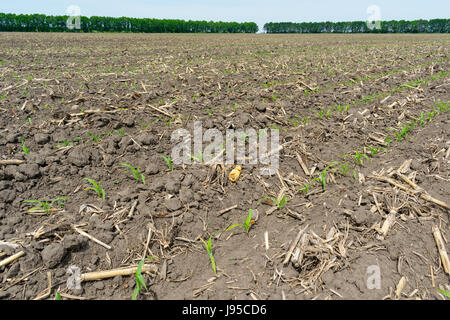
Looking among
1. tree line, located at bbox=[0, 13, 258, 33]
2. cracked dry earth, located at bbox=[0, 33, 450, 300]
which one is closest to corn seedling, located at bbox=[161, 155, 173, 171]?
cracked dry earth, located at bbox=[0, 33, 450, 300]

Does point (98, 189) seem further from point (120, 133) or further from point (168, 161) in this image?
point (120, 133)

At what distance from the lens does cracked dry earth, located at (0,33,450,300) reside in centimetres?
226

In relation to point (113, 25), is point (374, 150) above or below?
below

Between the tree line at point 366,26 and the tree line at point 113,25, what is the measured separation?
360 inches

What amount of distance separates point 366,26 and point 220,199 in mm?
78033

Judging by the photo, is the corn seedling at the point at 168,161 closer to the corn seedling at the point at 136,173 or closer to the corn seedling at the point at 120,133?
the corn seedling at the point at 136,173

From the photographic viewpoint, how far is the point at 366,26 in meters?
64.7

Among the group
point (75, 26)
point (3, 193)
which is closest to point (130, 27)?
point (75, 26)

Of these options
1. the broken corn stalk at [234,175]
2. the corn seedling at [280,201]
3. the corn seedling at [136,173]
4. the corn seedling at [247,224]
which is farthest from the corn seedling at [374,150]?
the corn seedling at [136,173]

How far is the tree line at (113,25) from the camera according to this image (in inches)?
1649

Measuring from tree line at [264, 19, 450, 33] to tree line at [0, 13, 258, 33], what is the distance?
9141 millimetres

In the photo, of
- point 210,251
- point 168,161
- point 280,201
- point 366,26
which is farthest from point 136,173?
point 366,26

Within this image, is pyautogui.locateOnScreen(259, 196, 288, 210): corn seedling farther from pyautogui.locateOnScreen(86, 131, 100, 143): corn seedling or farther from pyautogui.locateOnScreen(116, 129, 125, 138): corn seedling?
pyautogui.locateOnScreen(86, 131, 100, 143): corn seedling
